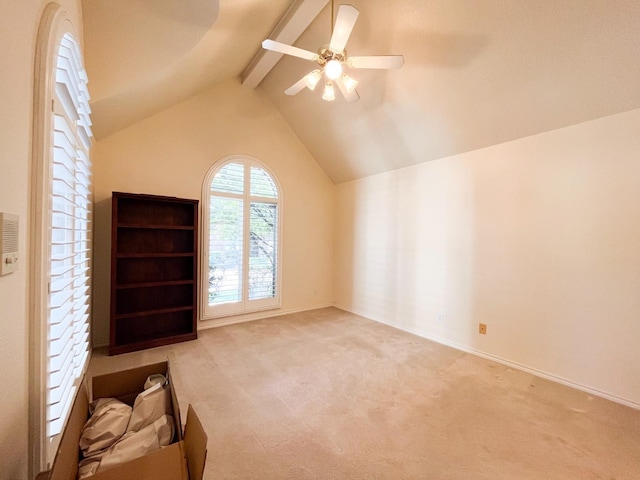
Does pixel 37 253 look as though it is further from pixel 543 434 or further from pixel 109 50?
pixel 543 434

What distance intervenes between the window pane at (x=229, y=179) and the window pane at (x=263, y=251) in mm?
348

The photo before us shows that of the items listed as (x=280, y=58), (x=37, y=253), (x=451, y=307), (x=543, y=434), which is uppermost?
(x=280, y=58)

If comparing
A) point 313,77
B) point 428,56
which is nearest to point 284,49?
point 313,77

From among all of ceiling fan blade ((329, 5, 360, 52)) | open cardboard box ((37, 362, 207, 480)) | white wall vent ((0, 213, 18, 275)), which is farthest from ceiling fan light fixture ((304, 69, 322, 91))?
open cardboard box ((37, 362, 207, 480))

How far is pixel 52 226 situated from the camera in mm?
1301

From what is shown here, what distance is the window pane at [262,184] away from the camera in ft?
14.0

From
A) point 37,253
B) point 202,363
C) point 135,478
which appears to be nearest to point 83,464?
point 135,478

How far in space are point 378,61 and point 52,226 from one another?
2396 mm

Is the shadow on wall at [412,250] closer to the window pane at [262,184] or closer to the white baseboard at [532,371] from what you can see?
the white baseboard at [532,371]

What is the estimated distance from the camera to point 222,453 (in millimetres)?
1670

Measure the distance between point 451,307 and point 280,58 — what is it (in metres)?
3.83

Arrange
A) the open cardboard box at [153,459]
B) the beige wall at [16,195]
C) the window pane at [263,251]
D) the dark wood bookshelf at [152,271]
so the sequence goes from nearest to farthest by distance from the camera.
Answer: the open cardboard box at [153,459] < the beige wall at [16,195] < the dark wood bookshelf at [152,271] < the window pane at [263,251]

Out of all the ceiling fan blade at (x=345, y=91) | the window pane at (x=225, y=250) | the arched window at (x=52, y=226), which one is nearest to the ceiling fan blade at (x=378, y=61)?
the ceiling fan blade at (x=345, y=91)

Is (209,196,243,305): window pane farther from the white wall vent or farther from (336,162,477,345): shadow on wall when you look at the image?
the white wall vent
